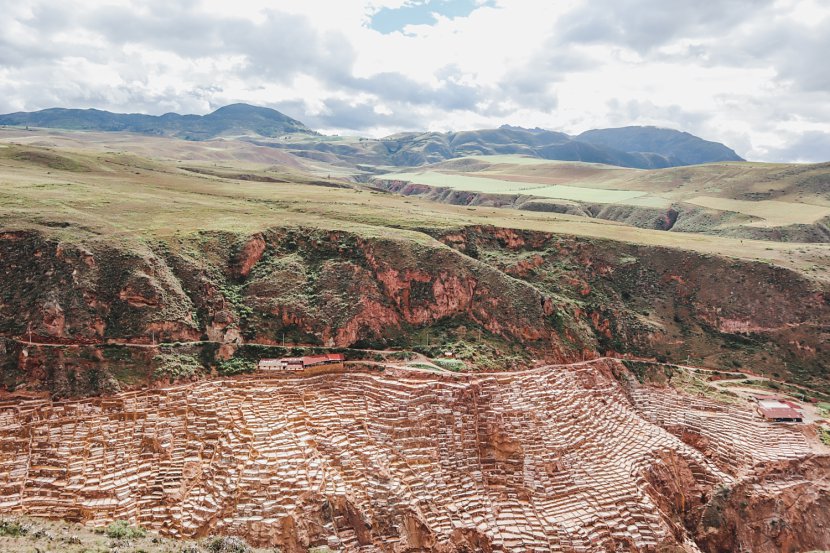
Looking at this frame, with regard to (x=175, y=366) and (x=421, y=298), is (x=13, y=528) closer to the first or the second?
(x=175, y=366)

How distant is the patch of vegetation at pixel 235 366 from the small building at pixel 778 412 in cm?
5276

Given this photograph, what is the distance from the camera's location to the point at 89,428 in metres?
37.7

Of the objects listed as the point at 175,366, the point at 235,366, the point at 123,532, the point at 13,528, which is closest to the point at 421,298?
the point at 235,366

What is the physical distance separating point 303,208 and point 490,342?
39445 mm

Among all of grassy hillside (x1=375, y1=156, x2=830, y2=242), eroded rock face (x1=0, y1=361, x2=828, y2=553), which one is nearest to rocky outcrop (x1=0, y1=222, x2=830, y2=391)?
eroded rock face (x1=0, y1=361, x2=828, y2=553)

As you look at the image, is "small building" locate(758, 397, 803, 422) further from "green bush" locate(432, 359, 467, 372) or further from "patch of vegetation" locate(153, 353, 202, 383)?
"patch of vegetation" locate(153, 353, 202, 383)

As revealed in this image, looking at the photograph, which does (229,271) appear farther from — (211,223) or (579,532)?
(579,532)

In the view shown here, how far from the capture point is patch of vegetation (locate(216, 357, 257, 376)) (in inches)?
1810

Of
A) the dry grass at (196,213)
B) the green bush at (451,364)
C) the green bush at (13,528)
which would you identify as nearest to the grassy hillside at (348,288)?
the dry grass at (196,213)

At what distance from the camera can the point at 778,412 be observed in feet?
173

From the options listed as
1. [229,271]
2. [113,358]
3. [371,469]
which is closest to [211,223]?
[229,271]

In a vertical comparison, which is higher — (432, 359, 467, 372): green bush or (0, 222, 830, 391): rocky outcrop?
(0, 222, 830, 391): rocky outcrop

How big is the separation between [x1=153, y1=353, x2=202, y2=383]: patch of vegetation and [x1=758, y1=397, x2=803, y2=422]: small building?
57250 millimetres

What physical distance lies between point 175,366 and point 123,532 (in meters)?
16.7
